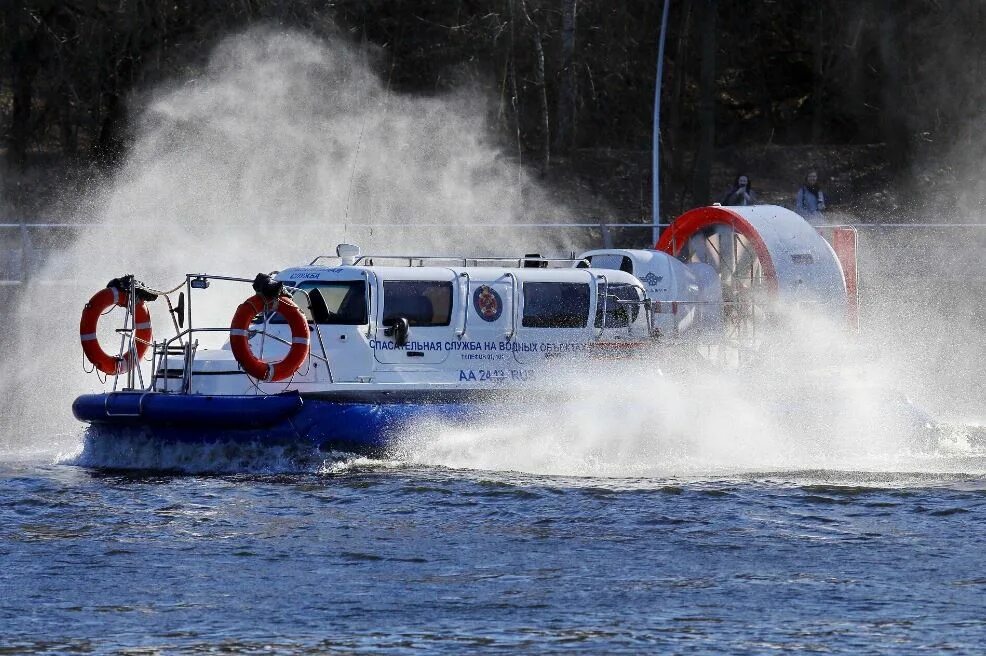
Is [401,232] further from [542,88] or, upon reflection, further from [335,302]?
[335,302]

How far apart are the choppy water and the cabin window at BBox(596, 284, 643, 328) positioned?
7.66 ft

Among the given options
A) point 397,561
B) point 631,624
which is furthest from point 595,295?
point 631,624

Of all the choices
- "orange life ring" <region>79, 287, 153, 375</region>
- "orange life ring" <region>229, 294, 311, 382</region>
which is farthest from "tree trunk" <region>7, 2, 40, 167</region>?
"orange life ring" <region>229, 294, 311, 382</region>

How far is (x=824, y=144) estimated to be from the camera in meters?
41.8

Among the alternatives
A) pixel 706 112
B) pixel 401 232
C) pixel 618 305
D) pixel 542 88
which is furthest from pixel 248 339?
pixel 542 88

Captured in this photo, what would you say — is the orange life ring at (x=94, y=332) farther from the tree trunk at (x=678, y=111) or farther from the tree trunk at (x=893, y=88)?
the tree trunk at (x=893, y=88)

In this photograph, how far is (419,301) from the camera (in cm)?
1683

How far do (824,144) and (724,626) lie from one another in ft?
107

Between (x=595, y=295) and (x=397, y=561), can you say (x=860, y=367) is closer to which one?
(x=595, y=295)

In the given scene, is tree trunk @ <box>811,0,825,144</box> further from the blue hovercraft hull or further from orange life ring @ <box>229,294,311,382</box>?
orange life ring @ <box>229,294,311,382</box>

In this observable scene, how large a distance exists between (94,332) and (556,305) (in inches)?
174

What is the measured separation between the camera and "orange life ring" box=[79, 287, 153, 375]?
16312 mm

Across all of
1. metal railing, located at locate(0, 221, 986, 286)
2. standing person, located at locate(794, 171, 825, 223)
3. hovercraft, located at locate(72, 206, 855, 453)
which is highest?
standing person, located at locate(794, 171, 825, 223)

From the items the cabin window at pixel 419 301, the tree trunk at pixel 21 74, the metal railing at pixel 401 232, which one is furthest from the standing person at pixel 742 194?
the tree trunk at pixel 21 74
